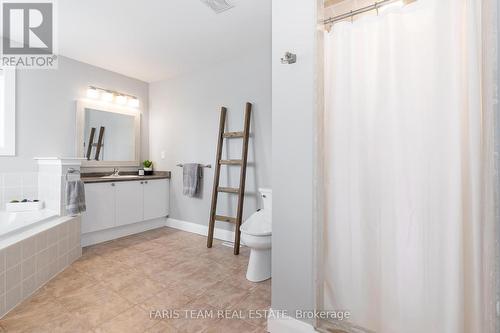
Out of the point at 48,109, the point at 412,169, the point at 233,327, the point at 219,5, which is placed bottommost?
the point at 233,327

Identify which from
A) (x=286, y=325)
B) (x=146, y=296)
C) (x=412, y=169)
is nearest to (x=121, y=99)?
(x=146, y=296)

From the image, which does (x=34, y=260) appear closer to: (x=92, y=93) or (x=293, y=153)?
(x=293, y=153)

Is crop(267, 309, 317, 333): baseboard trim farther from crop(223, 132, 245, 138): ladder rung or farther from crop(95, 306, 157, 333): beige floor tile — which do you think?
crop(223, 132, 245, 138): ladder rung

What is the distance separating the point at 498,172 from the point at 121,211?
349 centimetres

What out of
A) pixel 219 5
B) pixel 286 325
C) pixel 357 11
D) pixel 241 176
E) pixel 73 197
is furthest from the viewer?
pixel 241 176

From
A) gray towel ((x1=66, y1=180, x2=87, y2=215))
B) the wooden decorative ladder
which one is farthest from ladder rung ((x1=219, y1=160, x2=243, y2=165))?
gray towel ((x1=66, y1=180, x2=87, y2=215))

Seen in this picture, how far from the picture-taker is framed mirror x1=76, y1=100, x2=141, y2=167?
325 cm

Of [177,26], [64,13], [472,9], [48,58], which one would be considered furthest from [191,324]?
[48,58]

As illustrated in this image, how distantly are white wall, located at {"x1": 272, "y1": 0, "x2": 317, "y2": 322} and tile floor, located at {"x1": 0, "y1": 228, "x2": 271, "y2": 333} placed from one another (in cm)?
42

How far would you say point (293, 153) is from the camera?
140 cm

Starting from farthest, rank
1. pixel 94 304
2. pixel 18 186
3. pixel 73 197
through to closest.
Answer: pixel 18 186 → pixel 73 197 → pixel 94 304

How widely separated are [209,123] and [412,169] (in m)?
2.63

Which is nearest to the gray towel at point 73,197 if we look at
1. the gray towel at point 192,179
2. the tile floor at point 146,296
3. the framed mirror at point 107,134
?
the tile floor at point 146,296

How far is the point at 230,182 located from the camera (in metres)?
3.14
